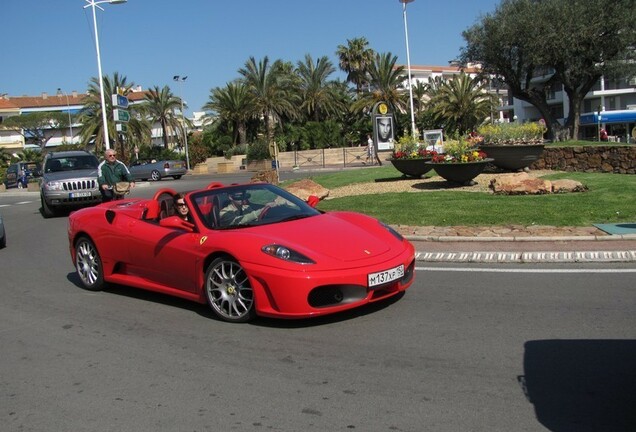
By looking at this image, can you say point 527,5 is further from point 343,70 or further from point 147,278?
point 343,70

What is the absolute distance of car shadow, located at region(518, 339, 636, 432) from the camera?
11.5 ft

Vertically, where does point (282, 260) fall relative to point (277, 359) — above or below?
above

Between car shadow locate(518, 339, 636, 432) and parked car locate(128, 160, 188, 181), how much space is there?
1469 inches

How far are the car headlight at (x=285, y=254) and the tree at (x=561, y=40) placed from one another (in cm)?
2742

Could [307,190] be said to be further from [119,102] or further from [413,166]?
[119,102]

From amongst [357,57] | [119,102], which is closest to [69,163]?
[119,102]

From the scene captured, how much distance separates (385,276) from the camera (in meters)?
5.58

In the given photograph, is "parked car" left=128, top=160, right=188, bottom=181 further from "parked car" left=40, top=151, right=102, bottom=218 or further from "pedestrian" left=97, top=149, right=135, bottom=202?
"pedestrian" left=97, top=149, right=135, bottom=202

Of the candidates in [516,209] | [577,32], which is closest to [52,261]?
[516,209]

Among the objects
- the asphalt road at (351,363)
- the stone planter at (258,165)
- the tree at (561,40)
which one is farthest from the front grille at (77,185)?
the stone planter at (258,165)

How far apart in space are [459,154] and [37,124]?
304 ft

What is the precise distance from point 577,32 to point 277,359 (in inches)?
1124

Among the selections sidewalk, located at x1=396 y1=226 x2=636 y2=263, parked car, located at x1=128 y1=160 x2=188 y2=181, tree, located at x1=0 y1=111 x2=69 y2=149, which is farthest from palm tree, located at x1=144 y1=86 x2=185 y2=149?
sidewalk, located at x1=396 y1=226 x2=636 y2=263

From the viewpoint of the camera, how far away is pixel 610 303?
19.0 feet
